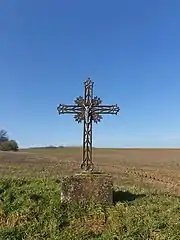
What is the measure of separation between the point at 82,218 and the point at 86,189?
58.1 inches

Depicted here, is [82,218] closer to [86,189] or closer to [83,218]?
[83,218]

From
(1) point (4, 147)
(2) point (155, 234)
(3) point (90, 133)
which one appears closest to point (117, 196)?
(3) point (90, 133)

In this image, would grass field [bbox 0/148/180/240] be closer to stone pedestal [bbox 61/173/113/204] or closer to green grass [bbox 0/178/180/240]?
green grass [bbox 0/178/180/240]

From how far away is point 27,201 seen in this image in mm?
11156

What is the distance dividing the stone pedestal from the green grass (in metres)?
0.35

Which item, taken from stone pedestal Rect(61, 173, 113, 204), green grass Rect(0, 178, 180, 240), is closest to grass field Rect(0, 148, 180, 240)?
green grass Rect(0, 178, 180, 240)

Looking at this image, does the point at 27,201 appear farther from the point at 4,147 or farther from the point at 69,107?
the point at 4,147

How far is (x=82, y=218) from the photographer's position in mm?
10156

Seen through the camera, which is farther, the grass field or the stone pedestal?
the stone pedestal

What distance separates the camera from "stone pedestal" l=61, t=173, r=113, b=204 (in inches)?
448

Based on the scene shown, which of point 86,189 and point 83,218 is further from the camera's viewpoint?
point 86,189

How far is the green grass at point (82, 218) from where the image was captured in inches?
348

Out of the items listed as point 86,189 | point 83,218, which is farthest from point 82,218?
point 86,189

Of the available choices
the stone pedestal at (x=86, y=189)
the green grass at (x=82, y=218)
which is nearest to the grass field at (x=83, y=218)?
the green grass at (x=82, y=218)
